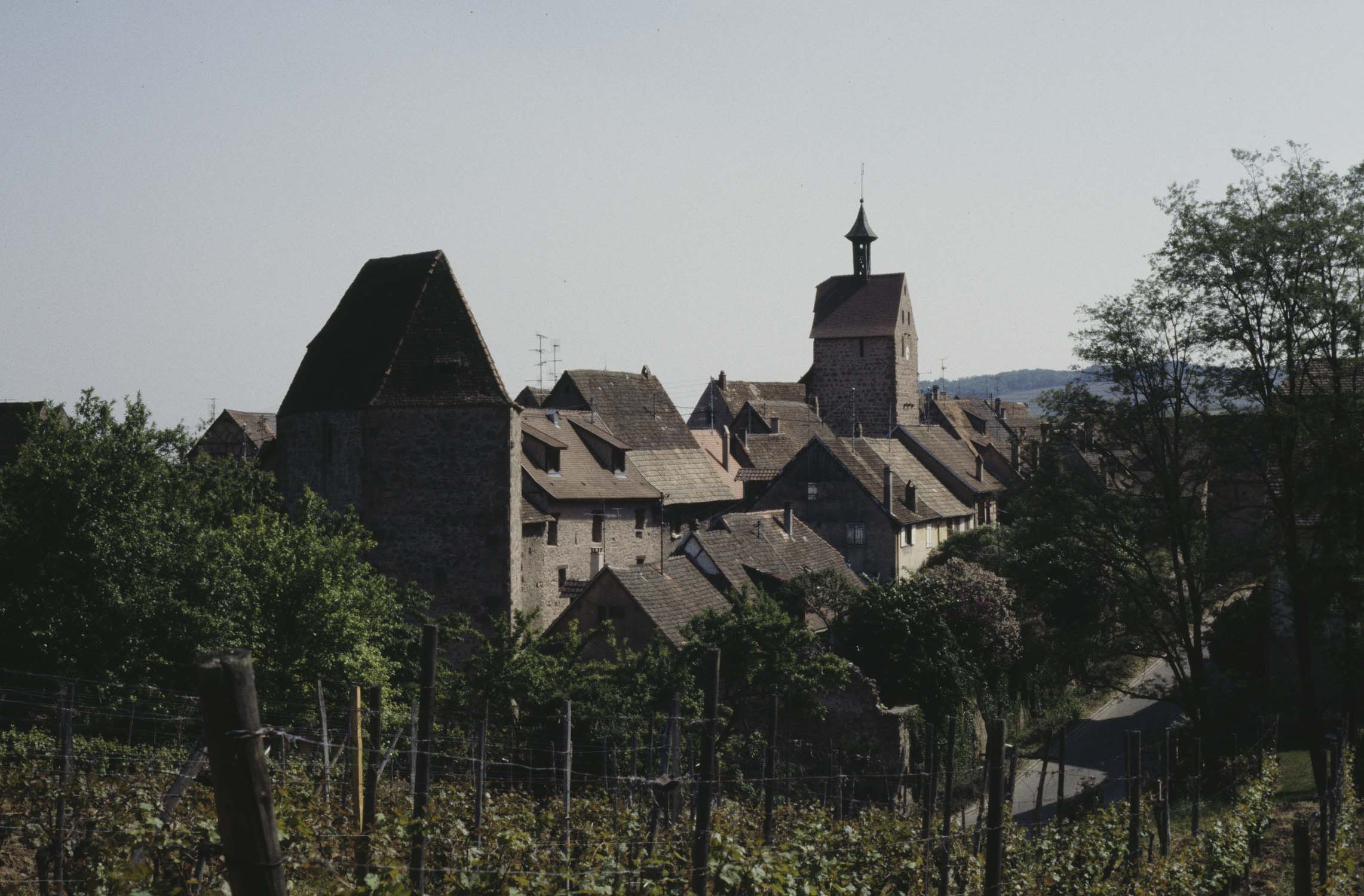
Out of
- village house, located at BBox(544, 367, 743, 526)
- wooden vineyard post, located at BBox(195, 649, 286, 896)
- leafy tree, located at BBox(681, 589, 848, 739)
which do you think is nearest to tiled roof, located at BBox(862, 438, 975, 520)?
village house, located at BBox(544, 367, 743, 526)

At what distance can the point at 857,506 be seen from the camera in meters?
45.1

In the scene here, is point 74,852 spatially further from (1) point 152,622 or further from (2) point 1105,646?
(2) point 1105,646

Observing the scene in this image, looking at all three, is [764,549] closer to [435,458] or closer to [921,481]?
[435,458]

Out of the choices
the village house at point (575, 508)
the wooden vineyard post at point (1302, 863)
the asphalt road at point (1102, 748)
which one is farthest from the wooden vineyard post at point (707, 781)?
the village house at point (575, 508)

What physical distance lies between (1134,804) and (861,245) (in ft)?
212

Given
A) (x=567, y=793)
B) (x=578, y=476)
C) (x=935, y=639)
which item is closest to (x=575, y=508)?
(x=578, y=476)

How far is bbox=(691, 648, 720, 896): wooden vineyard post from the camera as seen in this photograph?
24.2ft

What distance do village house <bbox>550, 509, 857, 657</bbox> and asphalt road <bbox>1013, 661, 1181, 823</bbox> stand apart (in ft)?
22.5

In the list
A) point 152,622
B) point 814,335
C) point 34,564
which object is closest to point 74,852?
point 152,622

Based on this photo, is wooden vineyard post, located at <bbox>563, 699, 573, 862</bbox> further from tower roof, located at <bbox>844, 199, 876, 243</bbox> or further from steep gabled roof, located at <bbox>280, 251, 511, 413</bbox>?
tower roof, located at <bbox>844, 199, 876, 243</bbox>

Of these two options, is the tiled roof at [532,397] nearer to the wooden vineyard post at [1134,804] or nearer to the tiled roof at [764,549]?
the tiled roof at [764,549]

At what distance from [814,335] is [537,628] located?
43.4m

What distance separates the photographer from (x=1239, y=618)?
26828mm

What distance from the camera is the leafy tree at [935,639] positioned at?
97.3 feet
